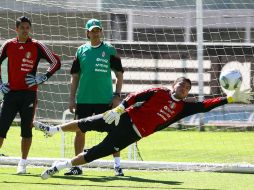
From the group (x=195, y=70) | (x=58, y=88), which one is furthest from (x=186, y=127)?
(x=58, y=88)

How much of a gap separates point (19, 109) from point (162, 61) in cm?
759

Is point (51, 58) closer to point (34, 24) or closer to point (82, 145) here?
point (82, 145)

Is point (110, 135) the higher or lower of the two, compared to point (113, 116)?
lower

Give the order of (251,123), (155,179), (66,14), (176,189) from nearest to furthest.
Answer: (176,189) → (155,179) → (66,14) → (251,123)

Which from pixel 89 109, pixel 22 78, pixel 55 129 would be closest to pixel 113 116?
pixel 55 129

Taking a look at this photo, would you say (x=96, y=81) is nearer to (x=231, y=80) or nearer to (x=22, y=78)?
(x=22, y=78)

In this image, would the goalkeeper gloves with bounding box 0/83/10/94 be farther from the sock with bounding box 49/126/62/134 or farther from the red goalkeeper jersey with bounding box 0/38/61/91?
the sock with bounding box 49/126/62/134

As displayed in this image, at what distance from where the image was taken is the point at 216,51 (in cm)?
1691

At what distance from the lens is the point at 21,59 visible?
11.6 meters

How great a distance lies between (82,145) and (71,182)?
107cm

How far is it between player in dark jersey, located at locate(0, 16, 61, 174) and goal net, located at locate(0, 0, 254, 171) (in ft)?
7.63

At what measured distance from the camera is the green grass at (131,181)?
10.3m

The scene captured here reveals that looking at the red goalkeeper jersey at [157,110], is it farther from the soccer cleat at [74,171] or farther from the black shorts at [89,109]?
the soccer cleat at [74,171]

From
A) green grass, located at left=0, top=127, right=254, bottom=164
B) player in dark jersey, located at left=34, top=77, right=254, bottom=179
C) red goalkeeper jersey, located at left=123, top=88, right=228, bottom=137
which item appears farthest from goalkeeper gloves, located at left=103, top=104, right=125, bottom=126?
green grass, located at left=0, top=127, right=254, bottom=164
